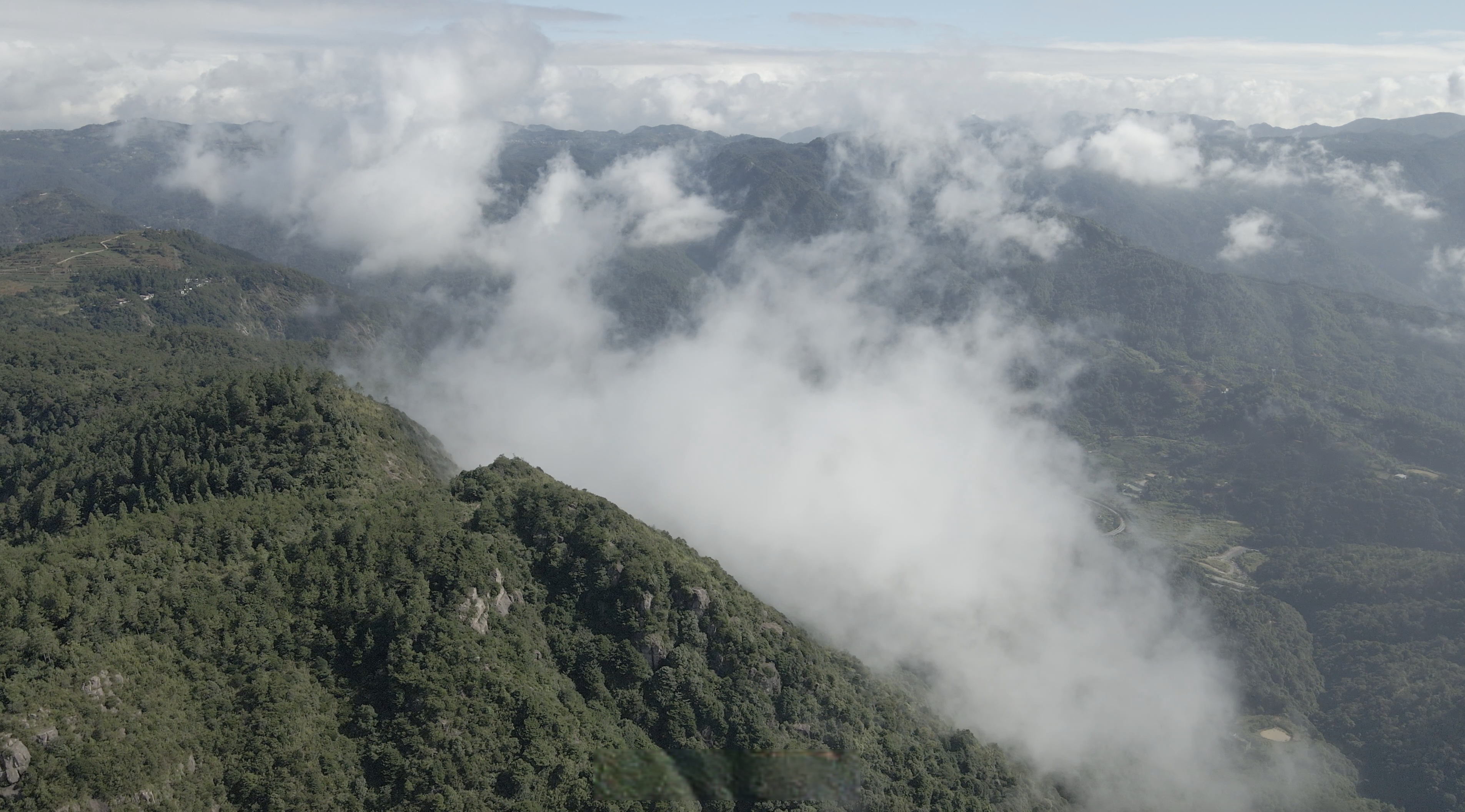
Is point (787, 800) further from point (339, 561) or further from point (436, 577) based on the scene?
point (339, 561)

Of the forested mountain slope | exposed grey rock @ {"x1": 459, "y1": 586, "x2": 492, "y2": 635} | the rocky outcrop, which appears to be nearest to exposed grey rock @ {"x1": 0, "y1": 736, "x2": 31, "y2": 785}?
the rocky outcrop

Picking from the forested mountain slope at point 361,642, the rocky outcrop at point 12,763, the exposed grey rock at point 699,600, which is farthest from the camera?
the exposed grey rock at point 699,600

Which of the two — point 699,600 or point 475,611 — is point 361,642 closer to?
point 475,611

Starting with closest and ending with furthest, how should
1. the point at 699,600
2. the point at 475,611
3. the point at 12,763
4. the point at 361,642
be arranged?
the point at 12,763
the point at 361,642
the point at 475,611
the point at 699,600

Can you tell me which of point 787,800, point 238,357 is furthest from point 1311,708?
point 238,357

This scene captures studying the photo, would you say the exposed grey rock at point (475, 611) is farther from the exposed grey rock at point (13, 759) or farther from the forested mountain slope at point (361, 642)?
the exposed grey rock at point (13, 759)

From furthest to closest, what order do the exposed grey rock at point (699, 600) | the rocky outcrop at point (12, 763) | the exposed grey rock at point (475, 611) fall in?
1. the exposed grey rock at point (699, 600)
2. the exposed grey rock at point (475, 611)
3. the rocky outcrop at point (12, 763)

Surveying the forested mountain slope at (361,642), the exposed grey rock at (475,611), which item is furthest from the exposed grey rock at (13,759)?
the exposed grey rock at (475,611)

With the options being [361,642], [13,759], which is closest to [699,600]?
[361,642]
